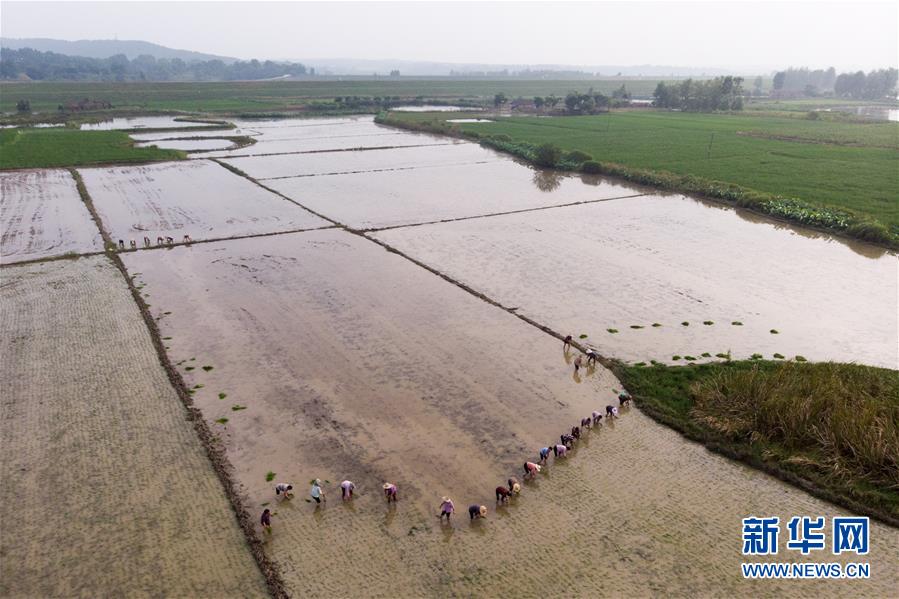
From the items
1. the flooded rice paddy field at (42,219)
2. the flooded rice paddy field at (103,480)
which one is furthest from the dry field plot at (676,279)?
the flooded rice paddy field at (42,219)

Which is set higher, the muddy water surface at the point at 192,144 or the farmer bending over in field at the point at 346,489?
the muddy water surface at the point at 192,144

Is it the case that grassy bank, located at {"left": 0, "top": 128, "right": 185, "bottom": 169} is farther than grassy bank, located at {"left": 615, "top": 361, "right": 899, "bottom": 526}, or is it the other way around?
grassy bank, located at {"left": 0, "top": 128, "right": 185, "bottom": 169}

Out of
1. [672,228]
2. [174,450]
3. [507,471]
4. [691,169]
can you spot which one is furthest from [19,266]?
[691,169]

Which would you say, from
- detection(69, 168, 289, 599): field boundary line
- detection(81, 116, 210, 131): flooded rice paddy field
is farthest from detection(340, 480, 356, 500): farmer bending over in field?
detection(81, 116, 210, 131): flooded rice paddy field

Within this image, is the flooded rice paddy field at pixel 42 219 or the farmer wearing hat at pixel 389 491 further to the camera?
the flooded rice paddy field at pixel 42 219

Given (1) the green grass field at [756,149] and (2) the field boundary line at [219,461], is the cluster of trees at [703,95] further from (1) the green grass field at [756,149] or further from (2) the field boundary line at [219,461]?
(2) the field boundary line at [219,461]

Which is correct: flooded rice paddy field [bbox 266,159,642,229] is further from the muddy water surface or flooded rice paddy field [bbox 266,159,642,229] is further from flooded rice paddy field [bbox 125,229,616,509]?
the muddy water surface

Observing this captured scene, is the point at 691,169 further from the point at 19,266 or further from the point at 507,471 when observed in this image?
the point at 19,266
